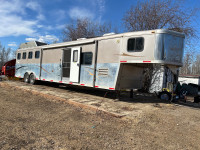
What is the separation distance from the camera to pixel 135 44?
6.41 meters

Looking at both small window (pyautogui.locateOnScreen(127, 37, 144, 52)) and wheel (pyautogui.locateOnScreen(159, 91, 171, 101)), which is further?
wheel (pyautogui.locateOnScreen(159, 91, 171, 101))

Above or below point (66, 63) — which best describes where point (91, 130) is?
below

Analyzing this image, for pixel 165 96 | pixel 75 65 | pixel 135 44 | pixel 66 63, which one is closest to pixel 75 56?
pixel 75 65

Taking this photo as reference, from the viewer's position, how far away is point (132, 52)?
6438 mm

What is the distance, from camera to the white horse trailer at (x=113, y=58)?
20.0 feet

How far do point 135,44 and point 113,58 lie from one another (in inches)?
44.0

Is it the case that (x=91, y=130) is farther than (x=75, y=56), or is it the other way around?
(x=75, y=56)

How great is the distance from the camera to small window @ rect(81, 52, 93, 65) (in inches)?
306

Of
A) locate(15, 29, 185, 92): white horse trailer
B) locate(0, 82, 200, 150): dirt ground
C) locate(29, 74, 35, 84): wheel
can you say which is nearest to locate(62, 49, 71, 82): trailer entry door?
locate(15, 29, 185, 92): white horse trailer

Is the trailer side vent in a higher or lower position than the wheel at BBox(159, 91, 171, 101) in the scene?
higher

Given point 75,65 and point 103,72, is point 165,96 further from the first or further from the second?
point 75,65

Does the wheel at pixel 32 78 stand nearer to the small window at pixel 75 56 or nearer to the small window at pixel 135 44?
the small window at pixel 75 56

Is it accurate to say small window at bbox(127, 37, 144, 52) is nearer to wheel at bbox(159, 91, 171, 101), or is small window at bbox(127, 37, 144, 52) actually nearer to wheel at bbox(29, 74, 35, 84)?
wheel at bbox(159, 91, 171, 101)

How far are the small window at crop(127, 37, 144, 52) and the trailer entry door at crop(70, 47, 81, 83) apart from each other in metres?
2.87
